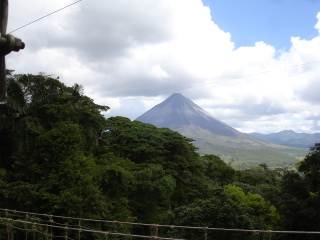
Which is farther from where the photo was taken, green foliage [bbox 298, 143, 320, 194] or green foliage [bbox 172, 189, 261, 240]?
green foliage [bbox 298, 143, 320, 194]

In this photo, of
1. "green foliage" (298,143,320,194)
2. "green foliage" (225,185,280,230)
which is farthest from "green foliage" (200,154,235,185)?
"green foliage" (298,143,320,194)

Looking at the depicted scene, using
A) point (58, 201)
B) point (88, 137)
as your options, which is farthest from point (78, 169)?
point (88, 137)

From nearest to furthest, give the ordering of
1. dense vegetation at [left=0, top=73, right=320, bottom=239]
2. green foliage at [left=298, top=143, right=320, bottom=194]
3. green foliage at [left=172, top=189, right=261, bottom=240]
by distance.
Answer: dense vegetation at [left=0, top=73, right=320, bottom=239]
green foliage at [left=172, top=189, right=261, bottom=240]
green foliage at [left=298, top=143, right=320, bottom=194]

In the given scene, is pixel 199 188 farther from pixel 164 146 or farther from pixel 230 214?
pixel 230 214

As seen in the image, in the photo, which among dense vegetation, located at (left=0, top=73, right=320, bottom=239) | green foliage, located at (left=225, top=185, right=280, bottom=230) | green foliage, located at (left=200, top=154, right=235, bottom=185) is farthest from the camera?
green foliage, located at (left=200, top=154, right=235, bottom=185)

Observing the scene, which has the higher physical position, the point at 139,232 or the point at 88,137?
the point at 88,137

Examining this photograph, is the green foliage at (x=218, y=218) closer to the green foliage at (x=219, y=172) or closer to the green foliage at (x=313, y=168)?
the green foliage at (x=313, y=168)

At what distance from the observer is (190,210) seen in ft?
45.8

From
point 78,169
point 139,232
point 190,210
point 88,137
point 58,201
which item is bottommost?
point 139,232

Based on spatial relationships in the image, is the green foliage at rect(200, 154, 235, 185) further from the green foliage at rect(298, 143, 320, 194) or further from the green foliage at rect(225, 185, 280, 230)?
the green foliage at rect(298, 143, 320, 194)

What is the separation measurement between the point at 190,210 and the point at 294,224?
565 centimetres

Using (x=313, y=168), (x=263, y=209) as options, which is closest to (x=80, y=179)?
(x=313, y=168)

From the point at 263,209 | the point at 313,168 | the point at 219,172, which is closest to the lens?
the point at 313,168

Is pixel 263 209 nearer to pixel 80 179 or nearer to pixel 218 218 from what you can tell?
pixel 218 218
